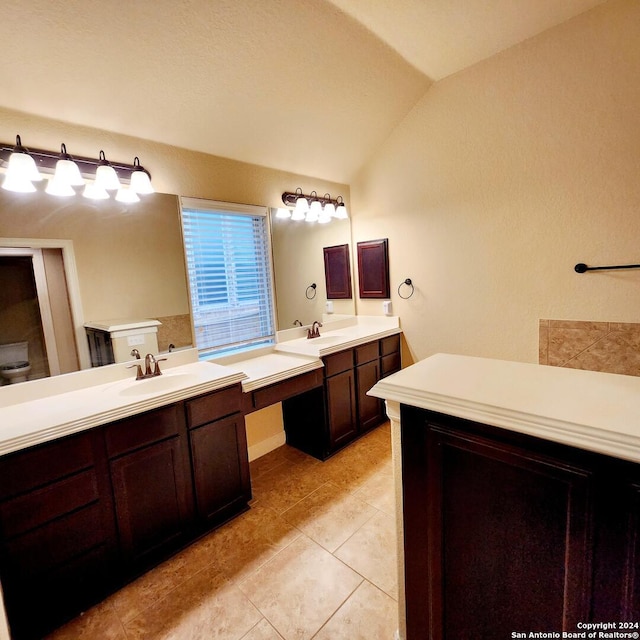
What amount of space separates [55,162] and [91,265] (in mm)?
520

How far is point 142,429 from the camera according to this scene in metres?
1.58

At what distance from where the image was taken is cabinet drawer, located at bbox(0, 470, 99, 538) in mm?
1266

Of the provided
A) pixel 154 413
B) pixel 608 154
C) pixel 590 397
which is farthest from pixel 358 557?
pixel 608 154

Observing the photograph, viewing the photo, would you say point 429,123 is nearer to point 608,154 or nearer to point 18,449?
point 608,154

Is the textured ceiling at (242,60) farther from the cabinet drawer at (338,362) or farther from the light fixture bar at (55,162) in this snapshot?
the cabinet drawer at (338,362)

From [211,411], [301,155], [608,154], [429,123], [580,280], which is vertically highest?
[429,123]

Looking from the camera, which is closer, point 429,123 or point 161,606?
point 161,606

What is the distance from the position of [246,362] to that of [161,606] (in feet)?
4.56

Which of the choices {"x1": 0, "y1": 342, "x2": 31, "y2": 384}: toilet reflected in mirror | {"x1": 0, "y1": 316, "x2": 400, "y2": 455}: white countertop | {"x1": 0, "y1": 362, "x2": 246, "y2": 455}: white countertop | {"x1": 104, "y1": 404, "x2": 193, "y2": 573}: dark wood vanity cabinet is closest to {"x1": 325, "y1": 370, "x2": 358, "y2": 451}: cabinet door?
{"x1": 0, "y1": 316, "x2": 400, "y2": 455}: white countertop

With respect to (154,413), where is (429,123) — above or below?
above

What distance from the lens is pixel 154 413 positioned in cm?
160

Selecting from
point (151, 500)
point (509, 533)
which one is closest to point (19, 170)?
point (151, 500)

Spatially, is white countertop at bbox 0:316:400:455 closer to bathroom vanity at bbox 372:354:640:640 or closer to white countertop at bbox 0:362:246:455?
white countertop at bbox 0:362:246:455

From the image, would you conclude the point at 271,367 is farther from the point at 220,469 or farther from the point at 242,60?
the point at 242,60
